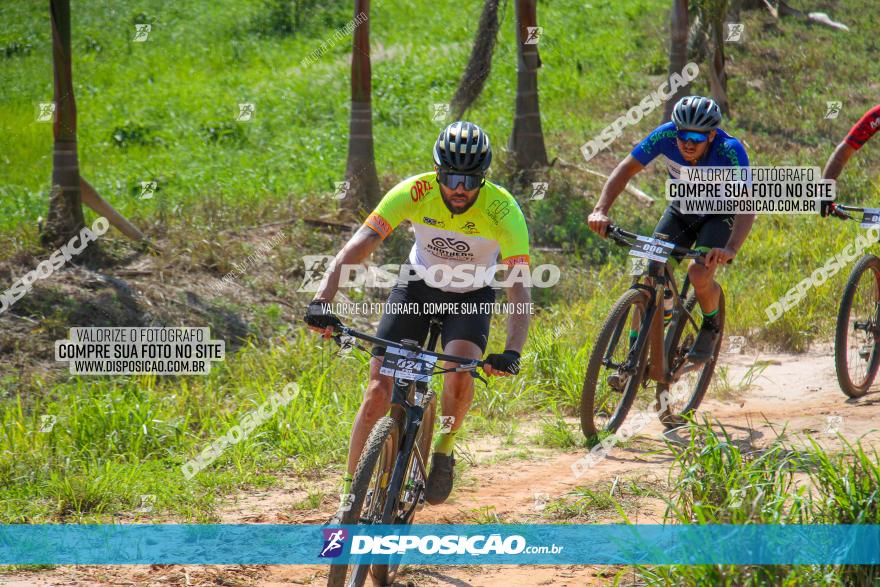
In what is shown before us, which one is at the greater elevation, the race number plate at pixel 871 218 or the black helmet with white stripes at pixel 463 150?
the black helmet with white stripes at pixel 463 150

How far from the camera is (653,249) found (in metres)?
6.77

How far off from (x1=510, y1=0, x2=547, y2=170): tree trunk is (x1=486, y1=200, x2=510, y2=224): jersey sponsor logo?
29.8 ft

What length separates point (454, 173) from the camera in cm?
519

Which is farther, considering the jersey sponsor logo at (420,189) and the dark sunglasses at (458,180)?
the jersey sponsor logo at (420,189)

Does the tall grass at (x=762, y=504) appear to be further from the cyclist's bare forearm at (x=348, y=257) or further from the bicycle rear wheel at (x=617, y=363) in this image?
the cyclist's bare forearm at (x=348, y=257)

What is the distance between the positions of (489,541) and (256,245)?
7.48m

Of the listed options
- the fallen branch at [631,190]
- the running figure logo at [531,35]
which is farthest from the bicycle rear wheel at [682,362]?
the fallen branch at [631,190]

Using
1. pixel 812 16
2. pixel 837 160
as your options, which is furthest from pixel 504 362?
pixel 812 16

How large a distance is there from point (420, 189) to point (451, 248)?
400 mm

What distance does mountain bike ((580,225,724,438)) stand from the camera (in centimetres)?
679

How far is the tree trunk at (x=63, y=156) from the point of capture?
10.4 meters

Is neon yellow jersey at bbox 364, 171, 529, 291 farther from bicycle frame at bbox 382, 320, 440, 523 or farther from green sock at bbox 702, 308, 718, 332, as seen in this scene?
green sock at bbox 702, 308, 718, 332

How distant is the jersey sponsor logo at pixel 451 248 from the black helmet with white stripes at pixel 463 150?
0.48m

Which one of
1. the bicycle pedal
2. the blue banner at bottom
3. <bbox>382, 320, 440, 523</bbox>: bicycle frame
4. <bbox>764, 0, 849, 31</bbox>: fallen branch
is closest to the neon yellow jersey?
<bbox>382, 320, 440, 523</bbox>: bicycle frame
